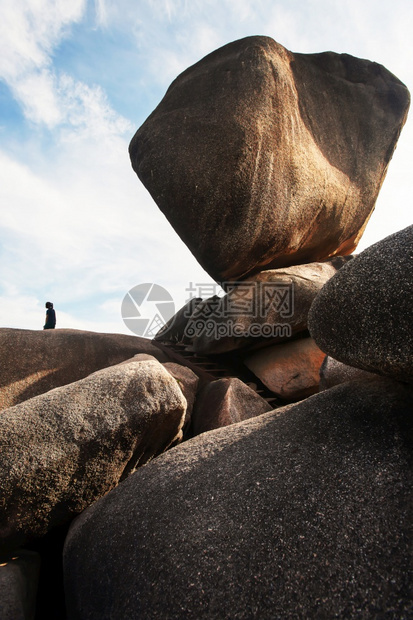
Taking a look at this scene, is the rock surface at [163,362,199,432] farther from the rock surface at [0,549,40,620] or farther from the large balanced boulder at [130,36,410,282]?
the rock surface at [0,549,40,620]

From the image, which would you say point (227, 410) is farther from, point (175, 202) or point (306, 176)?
point (306, 176)

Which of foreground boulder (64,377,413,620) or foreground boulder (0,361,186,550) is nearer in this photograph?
foreground boulder (64,377,413,620)

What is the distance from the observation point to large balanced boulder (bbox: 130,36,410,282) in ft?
16.7

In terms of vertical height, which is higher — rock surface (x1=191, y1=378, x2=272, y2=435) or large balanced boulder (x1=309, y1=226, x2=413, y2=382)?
large balanced boulder (x1=309, y1=226, x2=413, y2=382)

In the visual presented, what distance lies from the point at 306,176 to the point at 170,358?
10.4 feet

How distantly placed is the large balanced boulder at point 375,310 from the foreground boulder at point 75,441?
137 centimetres

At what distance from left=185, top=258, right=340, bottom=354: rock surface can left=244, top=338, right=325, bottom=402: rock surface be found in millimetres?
181

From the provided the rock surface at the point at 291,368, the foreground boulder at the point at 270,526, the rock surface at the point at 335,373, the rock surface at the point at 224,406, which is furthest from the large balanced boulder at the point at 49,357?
the foreground boulder at the point at 270,526

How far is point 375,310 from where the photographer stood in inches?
72.5

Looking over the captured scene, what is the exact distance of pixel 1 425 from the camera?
252 cm

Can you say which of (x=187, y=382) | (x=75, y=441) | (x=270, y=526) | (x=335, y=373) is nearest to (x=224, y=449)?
(x=270, y=526)

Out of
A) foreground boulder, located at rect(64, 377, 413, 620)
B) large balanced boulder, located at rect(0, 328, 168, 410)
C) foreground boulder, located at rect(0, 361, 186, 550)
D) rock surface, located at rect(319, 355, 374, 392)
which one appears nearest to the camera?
foreground boulder, located at rect(64, 377, 413, 620)

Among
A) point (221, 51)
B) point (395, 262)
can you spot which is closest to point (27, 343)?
point (395, 262)

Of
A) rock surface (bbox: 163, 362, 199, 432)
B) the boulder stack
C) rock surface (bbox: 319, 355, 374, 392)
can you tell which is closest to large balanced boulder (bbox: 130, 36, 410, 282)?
the boulder stack
